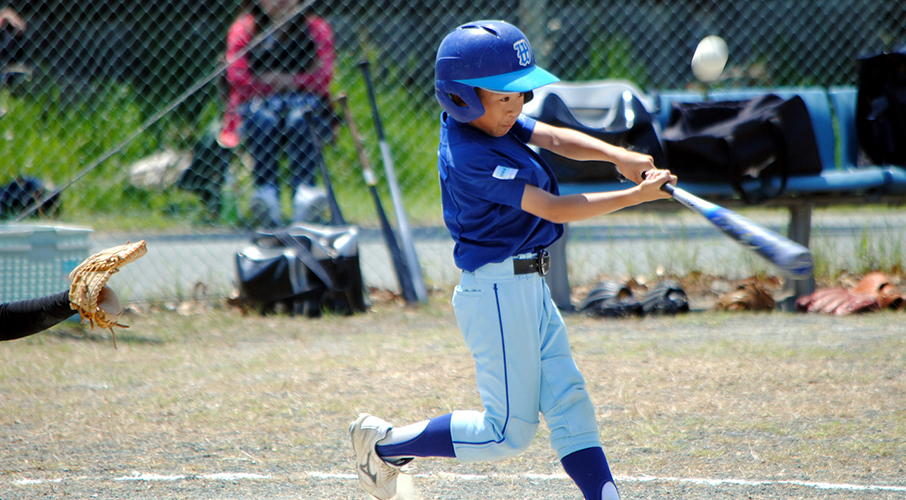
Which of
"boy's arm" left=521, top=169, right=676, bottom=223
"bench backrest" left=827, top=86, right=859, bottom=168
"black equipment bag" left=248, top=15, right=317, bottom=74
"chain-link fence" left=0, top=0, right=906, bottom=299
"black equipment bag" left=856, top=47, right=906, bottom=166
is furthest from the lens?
"chain-link fence" left=0, top=0, right=906, bottom=299

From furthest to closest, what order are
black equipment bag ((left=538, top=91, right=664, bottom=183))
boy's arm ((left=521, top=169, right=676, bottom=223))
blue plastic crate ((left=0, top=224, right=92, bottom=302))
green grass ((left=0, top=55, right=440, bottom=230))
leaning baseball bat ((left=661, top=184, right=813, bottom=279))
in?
green grass ((left=0, top=55, right=440, bottom=230)) → black equipment bag ((left=538, top=91, right=664, bottom=183)) → blue plastic crate ((left=0, top=224, right=92, bottom=302)) → boy's arm ((left=521, top=169, right=676, bottom=223)) → leaning baseball bat ((left=661, top=184, right=813, bottom=279))

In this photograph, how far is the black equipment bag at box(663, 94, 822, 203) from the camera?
16.8 feet

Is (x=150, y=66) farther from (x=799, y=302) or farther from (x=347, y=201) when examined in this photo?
(x=799, y=302)

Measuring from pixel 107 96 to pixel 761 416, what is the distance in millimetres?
7651

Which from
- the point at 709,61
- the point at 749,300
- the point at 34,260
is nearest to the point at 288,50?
the point at 34,260

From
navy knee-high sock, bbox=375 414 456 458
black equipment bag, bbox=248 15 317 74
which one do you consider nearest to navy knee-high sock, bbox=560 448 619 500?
navy knee-high sock, bbox=375 414 456 458

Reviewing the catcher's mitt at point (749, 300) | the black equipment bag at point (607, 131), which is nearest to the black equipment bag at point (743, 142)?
the black equipment bag at point (607, 131)

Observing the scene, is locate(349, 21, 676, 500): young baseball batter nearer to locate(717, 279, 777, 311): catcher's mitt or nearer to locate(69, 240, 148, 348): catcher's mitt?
locate(69, 240, 148, 348): catcher's mitt

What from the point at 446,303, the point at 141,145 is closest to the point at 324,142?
the point at 446,303

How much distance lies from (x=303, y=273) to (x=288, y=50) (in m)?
2.18

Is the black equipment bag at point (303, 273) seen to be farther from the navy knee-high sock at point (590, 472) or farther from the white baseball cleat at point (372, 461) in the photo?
the navy knee-high sock at point (590, 472)

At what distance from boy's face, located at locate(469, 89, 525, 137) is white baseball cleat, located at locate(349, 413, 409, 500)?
0.95 meters

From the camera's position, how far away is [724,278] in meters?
6.11

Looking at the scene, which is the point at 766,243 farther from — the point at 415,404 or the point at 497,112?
the point at 415,404
